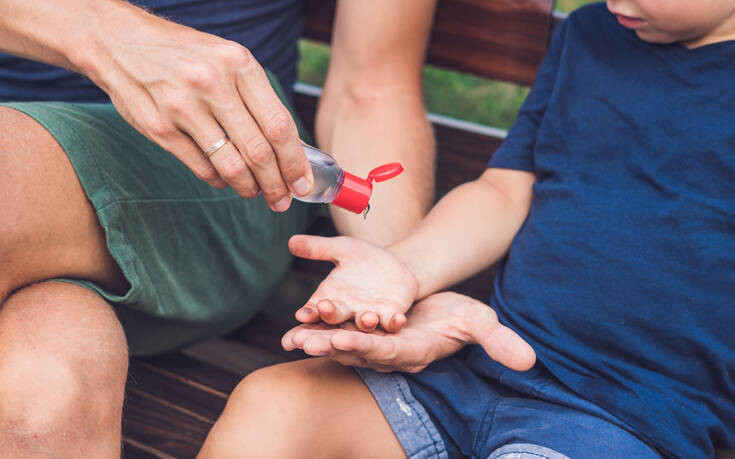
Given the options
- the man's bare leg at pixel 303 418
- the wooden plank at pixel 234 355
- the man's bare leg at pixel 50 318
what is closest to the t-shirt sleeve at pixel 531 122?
the man's bare leg at pixel 303 418

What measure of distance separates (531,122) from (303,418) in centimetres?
73

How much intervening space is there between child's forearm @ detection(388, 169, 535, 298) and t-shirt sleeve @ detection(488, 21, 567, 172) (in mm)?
21

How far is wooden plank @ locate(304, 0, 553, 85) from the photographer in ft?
5.15

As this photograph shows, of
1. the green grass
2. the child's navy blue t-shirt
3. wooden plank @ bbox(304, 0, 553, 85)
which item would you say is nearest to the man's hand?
the child's navy blue t-shirt

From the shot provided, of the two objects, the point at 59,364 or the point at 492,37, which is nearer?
the point at 59,364

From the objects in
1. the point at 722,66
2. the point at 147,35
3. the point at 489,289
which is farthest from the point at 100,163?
the point at 722,66

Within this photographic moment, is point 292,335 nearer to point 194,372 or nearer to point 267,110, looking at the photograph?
point 267,110

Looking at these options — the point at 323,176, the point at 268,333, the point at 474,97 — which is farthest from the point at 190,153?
the point at 474,97

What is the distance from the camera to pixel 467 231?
4.25 ft

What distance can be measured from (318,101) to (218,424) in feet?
3.15

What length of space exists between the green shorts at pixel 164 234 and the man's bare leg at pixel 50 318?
3cm

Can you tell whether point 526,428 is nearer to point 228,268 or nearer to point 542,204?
point 542,204

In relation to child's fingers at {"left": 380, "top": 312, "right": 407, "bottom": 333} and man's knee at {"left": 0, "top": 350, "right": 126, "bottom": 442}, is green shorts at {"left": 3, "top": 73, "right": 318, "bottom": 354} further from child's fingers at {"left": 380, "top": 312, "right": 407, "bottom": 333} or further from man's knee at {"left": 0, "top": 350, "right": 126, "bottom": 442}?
child's fingers at {"left": 380, "top": 312, "right": 407, "bottom": 333}

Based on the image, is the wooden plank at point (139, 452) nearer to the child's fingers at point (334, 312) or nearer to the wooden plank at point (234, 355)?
the wooden plank at point (234, 355)
